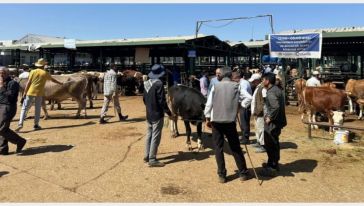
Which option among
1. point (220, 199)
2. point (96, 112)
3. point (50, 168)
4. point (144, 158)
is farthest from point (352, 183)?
point (96, 112)

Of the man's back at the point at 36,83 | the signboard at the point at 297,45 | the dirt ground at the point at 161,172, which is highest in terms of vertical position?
the signboard at the point at 297,45

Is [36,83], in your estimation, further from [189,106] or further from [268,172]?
[268,172]

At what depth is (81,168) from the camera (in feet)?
22.4

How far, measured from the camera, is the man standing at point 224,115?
19.7ft

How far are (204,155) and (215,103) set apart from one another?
6.79 feet

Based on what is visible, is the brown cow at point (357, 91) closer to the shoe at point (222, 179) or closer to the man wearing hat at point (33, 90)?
the shoe at point (222, 179)

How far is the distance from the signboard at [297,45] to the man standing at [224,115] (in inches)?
382

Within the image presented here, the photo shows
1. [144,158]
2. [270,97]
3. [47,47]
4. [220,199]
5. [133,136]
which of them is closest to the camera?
[220,199]

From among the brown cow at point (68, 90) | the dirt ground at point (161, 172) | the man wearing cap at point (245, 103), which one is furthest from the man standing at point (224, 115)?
the brown cow at point (68, 90)

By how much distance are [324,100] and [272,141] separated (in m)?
4.84

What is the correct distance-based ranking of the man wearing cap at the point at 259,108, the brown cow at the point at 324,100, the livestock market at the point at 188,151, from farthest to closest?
the brown cow at the point at 324,100
the man wearing cap at the point at 259,108
the livestock market at the point at 188,151

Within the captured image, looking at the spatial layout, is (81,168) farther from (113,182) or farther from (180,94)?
(180,94)

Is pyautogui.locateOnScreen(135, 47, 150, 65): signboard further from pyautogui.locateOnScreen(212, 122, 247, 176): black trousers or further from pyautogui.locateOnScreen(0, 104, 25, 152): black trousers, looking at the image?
pyautogui.locateOnScreen(212, 122, 247, 176): black trousers

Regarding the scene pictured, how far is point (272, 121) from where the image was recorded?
651cm
